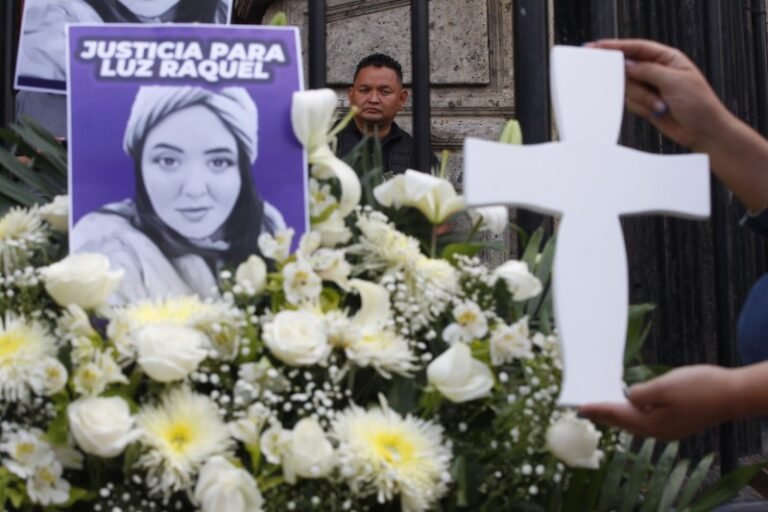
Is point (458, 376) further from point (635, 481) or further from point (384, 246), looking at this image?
point (635, 481)

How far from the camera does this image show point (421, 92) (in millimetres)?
1797

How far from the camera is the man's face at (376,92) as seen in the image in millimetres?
3400

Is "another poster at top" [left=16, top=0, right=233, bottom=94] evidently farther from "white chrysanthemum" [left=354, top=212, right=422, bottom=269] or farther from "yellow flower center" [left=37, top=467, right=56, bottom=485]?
"yellow flower center" [left=37, top=467, right=56, bottom=485]

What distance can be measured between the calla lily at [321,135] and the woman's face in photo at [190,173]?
83 mm

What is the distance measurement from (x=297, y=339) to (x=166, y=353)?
0.42 ft

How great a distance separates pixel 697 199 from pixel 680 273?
58.7 inches

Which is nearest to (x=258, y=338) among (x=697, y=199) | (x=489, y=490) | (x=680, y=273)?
(x=489, y=490)

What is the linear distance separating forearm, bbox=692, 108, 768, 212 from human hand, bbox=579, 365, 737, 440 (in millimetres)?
315

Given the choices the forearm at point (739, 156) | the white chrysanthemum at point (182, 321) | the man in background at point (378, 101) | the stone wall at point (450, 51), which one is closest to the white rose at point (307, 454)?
the white chrysanthemum at point (182, 321)

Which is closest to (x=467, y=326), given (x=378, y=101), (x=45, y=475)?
(x=45, y=475)

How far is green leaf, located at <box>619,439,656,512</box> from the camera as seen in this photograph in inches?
55.5

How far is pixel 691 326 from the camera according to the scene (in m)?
2.74

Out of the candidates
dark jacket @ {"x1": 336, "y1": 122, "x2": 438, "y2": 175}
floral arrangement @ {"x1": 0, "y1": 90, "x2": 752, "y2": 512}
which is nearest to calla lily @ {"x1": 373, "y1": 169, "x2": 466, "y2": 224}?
floral arrangement @ {"x1": 0, "y1": 90, "x2": 752, "y2": 512}

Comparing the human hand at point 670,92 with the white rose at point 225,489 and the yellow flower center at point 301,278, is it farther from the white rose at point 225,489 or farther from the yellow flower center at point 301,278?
the white rose at point 225,489
